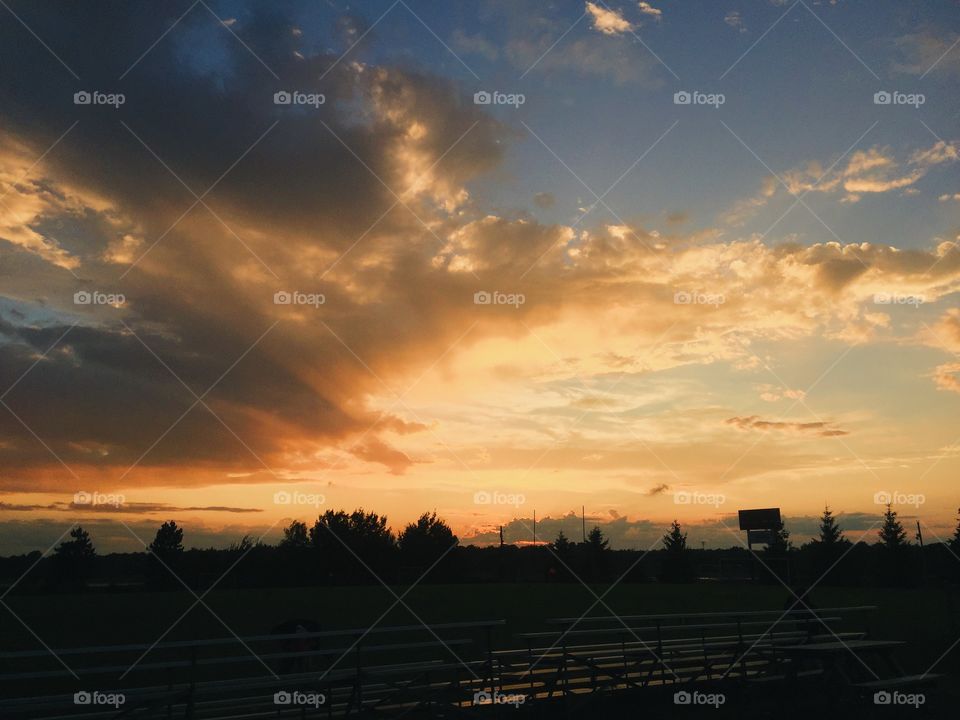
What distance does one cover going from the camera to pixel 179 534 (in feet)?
311

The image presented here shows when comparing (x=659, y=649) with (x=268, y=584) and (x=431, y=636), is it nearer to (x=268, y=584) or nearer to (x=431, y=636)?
(x=431, y=636)

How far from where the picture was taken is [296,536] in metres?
95.1

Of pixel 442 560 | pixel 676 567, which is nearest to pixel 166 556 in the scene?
pixel 442 560

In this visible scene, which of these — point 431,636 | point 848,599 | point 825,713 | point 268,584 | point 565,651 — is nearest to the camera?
point 565,651

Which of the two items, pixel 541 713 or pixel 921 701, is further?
pixel 921 701

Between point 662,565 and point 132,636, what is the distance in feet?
199

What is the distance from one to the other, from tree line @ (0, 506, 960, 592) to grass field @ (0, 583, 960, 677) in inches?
946

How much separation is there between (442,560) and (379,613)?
42148mm

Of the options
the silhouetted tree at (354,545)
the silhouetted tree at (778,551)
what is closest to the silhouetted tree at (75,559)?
the silhouetted tree at (354,545)

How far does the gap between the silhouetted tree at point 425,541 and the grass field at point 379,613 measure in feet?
121

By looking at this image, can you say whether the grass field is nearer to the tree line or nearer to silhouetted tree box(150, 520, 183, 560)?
the tree line

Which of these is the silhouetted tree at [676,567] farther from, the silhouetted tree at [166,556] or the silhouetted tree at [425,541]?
the silhouetted tree at [166,556]

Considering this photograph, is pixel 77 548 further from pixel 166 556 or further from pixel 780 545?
pixel 780 545

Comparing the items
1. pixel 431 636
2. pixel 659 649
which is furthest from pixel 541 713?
pixel 431 636
